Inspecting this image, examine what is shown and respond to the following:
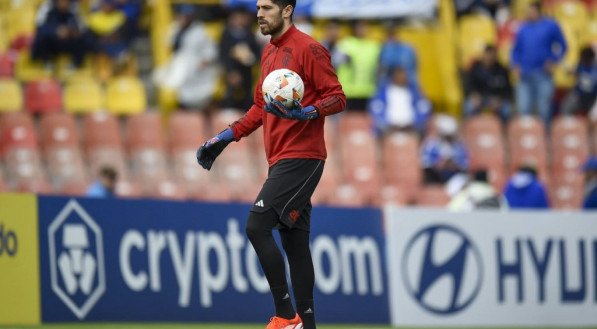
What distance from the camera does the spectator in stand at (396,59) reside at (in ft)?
68.4

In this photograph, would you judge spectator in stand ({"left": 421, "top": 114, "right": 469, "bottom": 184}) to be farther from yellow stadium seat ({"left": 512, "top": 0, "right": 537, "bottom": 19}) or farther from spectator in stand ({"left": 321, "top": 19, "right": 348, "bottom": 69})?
yellow stadium seat ({"left": 512, "top": 0, "right": 537, "bottom": 19})

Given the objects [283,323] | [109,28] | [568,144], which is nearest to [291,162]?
[283,323]

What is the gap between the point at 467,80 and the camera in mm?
22500

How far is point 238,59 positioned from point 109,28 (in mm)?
1842

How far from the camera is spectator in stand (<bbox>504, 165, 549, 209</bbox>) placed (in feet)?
62.0

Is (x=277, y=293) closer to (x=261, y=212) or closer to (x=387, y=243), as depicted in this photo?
(x=261, y=212)

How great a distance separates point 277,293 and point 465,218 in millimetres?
5786

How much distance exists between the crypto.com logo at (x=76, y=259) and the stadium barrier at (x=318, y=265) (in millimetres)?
11

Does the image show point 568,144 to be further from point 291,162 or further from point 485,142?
point 291,162

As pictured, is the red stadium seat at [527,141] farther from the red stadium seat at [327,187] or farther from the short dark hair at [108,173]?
the short dark hair at [108,173]

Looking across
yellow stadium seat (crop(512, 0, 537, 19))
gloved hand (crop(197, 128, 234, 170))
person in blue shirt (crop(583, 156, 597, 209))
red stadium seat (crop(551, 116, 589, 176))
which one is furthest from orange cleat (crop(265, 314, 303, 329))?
yellow stadium seat (crop(512, 0, 537, 19))

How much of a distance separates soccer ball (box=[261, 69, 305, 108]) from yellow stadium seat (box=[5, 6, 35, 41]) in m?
10.5

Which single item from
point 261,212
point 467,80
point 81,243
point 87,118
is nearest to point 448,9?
point 467,80

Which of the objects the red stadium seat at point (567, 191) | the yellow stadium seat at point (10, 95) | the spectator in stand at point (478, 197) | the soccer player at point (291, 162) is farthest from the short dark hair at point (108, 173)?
the red stadium seat at point (567, 191)
